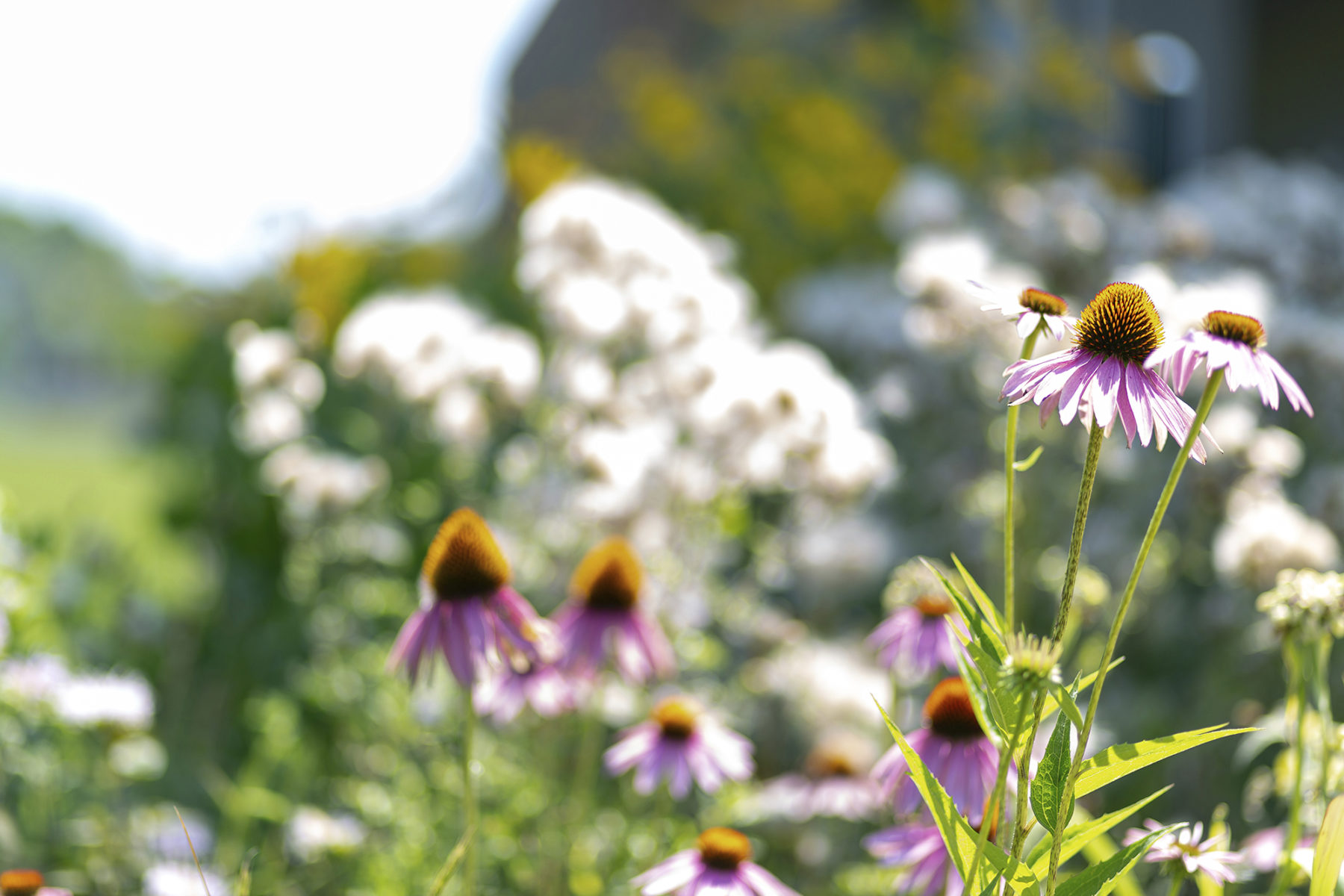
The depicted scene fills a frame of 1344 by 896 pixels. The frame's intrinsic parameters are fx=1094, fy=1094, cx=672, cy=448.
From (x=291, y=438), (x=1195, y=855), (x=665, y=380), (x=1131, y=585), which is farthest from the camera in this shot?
(x=291, y=438)

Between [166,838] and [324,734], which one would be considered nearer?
[166,838]

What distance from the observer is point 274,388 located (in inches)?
132

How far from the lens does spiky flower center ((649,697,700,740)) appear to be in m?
1.60

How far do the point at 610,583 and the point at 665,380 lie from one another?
1210 millimetres

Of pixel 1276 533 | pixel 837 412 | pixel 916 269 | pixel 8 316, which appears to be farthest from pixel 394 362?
pixel 8 316

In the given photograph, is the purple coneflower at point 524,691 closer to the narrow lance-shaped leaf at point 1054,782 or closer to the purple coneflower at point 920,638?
the purple coneflower at point 920,638

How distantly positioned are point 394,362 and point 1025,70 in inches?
200

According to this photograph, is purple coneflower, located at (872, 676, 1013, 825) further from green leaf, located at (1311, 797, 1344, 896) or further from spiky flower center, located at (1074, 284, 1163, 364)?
spiky flower center, located at (1074, 284, 1163, 364)

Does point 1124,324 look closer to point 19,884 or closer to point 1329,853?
point 1329,853

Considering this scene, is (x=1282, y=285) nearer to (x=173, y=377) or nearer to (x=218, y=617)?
(x=218, y=617)

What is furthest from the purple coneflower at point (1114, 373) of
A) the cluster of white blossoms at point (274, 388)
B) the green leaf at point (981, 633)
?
the cluster of white blossoms at point (274, 388)

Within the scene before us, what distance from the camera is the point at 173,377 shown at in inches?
187

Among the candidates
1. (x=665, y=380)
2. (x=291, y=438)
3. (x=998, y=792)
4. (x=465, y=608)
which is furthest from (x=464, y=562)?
(x=291, y=438)

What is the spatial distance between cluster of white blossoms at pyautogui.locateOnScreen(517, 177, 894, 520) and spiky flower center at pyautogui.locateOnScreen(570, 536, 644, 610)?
2.12 ft
